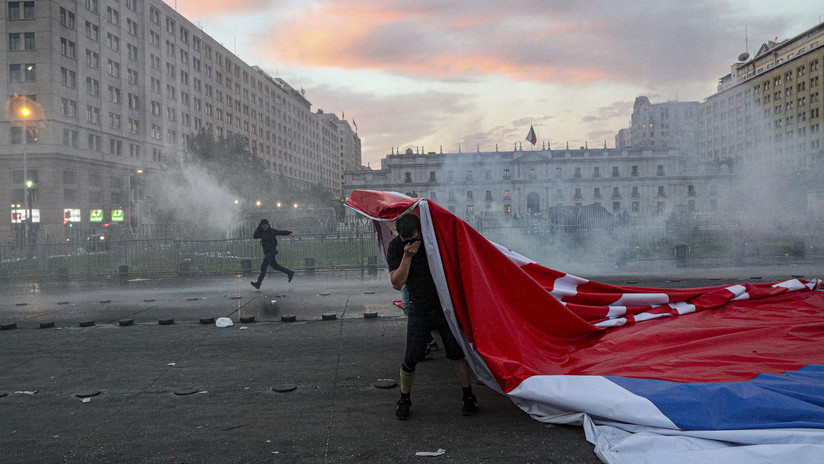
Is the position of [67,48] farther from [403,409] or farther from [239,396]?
[403,409]

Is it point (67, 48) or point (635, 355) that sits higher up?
point (67, 48)

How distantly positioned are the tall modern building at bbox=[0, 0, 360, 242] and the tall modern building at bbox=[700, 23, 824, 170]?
42492mm

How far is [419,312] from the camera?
4.75 meters

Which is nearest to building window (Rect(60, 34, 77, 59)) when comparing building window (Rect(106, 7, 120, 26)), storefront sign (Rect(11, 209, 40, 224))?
building window (Rect(106, 7, 120, 26))

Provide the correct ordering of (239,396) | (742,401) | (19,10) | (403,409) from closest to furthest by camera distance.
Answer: (742,401) < (403,409) < (239,396) < (19,10)

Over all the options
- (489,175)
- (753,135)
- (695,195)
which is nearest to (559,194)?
(489,175)

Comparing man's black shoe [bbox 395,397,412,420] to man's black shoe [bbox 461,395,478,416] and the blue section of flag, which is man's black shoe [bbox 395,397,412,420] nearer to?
man's black shoe [bbox 461,395,478,416]

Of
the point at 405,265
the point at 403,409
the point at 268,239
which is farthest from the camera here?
the point at 268,239

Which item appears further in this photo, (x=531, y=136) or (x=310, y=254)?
(x=531, y=136)

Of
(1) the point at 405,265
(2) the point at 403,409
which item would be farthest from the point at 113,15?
(2) the point at 403,409

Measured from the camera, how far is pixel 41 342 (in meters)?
7.89

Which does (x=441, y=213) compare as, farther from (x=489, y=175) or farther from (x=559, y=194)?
(x=559, y=194)

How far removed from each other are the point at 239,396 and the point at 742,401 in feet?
14.1

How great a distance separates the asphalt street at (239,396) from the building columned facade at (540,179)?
194ft
